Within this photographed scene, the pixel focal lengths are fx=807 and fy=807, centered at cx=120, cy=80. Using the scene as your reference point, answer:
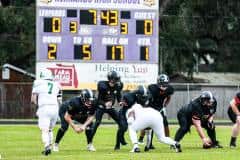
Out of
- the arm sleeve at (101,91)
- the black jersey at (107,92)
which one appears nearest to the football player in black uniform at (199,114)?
the black jersey at (107,92)

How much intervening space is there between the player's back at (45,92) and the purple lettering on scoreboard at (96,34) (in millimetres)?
11287

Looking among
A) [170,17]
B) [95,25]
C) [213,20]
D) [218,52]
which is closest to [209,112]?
[95,25]

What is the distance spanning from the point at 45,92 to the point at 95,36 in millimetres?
11827

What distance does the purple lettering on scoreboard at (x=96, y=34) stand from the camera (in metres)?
29.0

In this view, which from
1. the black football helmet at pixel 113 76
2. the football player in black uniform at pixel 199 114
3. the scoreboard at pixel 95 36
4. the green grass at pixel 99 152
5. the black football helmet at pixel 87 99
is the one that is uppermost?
the scoreboard at pixel 95 36

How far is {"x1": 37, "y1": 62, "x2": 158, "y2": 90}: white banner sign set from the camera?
29.7 m

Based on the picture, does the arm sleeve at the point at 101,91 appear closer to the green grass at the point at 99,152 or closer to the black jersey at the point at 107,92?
the black jersey at the point at 107,92

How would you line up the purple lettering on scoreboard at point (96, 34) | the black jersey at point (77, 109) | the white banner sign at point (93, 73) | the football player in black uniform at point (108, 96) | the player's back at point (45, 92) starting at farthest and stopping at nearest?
the white banner sign at point (93, 73) → the purple lettering on scoreboard at point (96, 34) → the football player in black uniform at point (108, 96) → the black jersey at point (77, 109) → the player's back at point (45, 92)

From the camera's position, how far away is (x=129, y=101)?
752 inches

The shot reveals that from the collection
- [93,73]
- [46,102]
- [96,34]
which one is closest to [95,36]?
[96,34]

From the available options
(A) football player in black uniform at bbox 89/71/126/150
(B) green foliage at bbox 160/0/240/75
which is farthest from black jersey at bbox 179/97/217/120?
(B) green foliage at bbox 160/0/240/75

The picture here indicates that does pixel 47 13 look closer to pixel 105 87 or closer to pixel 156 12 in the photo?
pixel 156 12

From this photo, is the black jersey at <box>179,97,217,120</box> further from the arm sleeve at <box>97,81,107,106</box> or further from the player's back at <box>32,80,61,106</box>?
Result: the player's back at <box>32,80,61,106</box>

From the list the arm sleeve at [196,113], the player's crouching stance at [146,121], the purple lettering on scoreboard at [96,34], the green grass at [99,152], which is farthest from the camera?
the purple lettering on scoreboard at [96,34]
